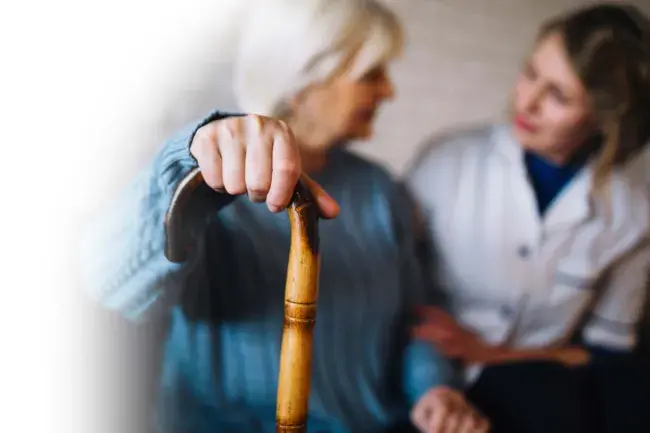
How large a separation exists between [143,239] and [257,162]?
0.16 meters

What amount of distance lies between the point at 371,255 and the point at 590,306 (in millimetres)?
397

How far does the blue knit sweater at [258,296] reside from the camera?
2.85ft

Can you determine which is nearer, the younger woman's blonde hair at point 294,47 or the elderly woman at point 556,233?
the younger woman's blonde hair at point 294,47

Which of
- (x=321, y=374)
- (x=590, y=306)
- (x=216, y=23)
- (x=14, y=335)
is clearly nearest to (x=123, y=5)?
(x=216, y=23)

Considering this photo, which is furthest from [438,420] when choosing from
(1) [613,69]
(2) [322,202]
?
(1) [613,69]

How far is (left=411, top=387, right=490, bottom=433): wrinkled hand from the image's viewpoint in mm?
1062

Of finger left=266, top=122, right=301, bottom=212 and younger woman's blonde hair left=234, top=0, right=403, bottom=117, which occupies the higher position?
younger woman's blonde hair left=234, top=0, right=403, bottom=117

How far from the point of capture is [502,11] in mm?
1137

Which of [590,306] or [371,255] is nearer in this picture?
[371,255]

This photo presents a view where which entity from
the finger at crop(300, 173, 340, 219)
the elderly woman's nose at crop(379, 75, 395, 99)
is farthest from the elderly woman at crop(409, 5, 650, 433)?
the finger at crop(300, 173, 340, 219)

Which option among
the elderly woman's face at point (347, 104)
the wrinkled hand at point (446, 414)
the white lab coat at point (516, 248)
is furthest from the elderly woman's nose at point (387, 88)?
the wrinkled hand at point (446, 414)

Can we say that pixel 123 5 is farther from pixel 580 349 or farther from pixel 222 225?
pixel 580 349

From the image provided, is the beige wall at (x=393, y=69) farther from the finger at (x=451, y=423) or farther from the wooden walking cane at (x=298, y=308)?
the finger at (x=451, y=423)

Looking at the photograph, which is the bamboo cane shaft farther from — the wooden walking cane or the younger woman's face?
the younger woman's face
